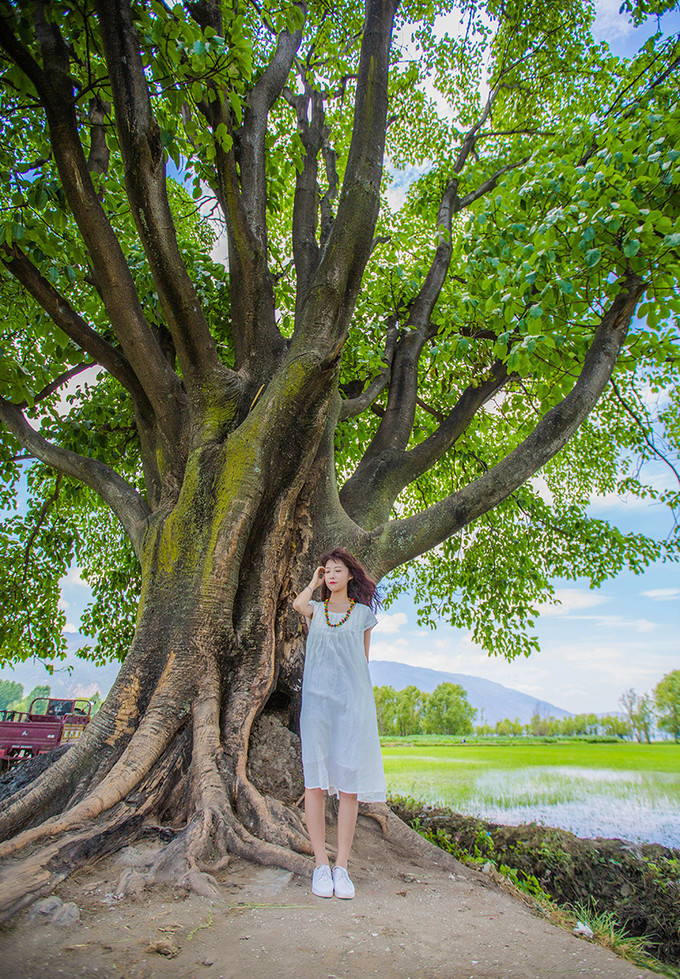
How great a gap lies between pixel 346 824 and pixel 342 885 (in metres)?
0.29

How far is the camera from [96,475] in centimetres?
575

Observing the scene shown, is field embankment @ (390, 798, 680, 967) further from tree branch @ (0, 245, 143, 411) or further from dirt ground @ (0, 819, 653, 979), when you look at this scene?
tree branch @ (0, 245, 143, 411)

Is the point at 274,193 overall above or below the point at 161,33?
above

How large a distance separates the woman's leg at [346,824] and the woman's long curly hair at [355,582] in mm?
1084

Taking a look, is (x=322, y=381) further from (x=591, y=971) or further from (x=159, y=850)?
(x=591, y=971)

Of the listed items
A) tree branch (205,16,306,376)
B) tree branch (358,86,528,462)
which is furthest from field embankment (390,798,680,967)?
tree branch (205,16,306,376)

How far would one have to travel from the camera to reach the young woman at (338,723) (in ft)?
10.00

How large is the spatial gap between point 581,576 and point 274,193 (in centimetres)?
757

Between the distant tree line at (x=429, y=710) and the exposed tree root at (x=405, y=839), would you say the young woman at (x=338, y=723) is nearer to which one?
the exposed tree root at (x=405, y=839)

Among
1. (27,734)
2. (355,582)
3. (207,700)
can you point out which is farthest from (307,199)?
(27,734)

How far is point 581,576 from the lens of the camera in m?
9.35

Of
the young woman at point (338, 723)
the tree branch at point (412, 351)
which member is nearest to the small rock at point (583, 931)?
the young woman at point (338, 723)

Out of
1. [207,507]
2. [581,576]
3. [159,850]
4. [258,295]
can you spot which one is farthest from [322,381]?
[581,576]

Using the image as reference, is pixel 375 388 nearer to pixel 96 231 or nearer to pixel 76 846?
pixel 96 231
